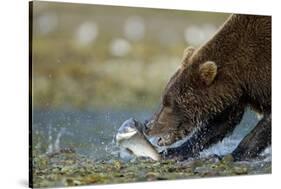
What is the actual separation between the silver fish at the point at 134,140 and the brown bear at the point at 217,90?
10 cm

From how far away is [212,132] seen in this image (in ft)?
23.0

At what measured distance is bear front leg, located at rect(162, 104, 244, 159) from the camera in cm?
689

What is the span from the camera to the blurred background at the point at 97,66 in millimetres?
6215

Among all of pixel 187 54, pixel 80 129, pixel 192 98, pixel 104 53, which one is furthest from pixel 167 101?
pixel 80 129

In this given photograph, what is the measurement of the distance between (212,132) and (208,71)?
23.2 inches

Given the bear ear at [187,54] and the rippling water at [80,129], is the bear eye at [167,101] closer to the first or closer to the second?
the rippling water at [80,129]

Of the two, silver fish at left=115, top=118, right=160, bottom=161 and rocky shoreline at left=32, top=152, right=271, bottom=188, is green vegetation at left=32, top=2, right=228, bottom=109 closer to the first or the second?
silver fish at left=115, top=118, right=160, bottom=161

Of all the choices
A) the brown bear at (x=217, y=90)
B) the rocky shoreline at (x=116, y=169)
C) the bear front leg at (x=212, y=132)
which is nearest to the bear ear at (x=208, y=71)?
the brown bear at (x=217, y=90)

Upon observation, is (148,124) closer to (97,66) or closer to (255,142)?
(97,66)

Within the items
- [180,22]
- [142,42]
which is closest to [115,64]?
[142,42]

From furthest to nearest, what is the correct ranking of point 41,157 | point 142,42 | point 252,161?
point 252,161
point 142,42
point 41,157

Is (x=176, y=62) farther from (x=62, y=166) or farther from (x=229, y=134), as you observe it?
(x=62, y=166)

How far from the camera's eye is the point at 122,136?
6566 millimetres

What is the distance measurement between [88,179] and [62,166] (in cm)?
26
